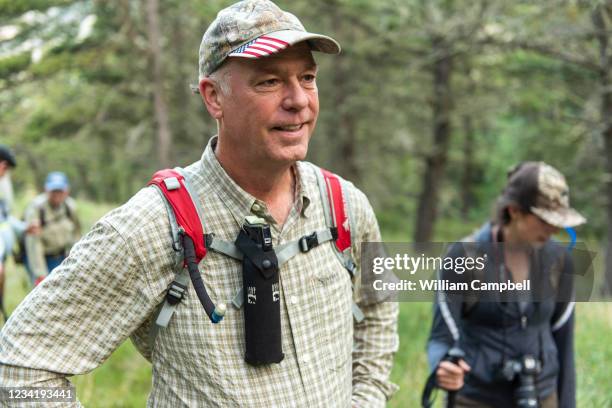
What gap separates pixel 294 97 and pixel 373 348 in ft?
3.56

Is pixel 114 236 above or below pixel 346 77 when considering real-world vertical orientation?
below

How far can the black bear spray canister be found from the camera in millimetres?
1818

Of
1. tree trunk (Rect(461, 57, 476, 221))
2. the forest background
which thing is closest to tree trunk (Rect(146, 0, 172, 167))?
the forest background

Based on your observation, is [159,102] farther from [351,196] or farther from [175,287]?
[175,287]

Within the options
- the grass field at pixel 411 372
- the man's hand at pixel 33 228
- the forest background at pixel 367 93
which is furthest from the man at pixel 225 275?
the man's hand at pixel 33 228

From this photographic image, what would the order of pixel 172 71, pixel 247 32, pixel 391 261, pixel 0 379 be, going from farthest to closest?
pixel 172 71, pixel 391 261, pixel 247 32, pixel 0 379

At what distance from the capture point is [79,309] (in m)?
1.76

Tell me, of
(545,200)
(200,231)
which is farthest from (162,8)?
(200,231)

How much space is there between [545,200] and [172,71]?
1254cm

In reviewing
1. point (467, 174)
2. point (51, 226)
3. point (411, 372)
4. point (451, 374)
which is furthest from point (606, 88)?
Answer: point (467, 174)

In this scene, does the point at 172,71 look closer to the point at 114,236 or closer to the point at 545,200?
the point at 545,200

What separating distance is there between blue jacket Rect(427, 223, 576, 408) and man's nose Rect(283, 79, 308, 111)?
1488mm

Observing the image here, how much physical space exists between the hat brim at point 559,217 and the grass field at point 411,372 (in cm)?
182

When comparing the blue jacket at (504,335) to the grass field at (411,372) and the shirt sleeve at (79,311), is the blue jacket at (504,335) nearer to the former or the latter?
the grass field at (411,372)
